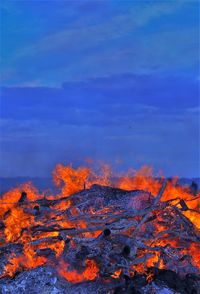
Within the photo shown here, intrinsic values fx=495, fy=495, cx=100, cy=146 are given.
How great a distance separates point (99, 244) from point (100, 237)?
0.21 m

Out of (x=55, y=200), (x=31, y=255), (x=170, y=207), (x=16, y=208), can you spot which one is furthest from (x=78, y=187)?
(x=31, y=255)

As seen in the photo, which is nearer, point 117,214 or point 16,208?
point 117,214

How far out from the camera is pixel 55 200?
1535 cm

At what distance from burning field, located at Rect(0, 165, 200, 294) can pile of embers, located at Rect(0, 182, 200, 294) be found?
0.07 feet

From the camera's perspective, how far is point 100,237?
11.8 m

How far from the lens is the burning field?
10586mm

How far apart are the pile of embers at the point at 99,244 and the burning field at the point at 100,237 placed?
0.07 feet

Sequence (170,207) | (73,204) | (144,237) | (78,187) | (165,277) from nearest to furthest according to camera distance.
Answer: (165,277) < (144,237) < (170,207) < (73,204) < (78,187)

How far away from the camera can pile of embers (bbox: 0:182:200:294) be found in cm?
1055

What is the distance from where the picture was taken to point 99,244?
38.1 feet

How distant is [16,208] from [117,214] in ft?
10.6

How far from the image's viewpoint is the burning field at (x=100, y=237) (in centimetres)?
1059

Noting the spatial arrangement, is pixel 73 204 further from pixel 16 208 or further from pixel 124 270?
pixel 124 270

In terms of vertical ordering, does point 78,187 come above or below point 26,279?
above
